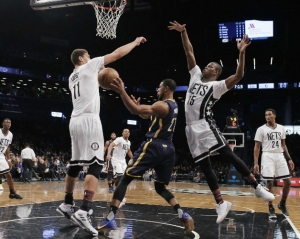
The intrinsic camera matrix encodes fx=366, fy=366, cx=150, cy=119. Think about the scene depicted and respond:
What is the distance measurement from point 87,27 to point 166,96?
2421 centimetres

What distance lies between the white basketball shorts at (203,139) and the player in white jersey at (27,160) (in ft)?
38.6

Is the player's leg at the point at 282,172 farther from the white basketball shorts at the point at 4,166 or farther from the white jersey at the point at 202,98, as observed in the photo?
the white basketball shorts at the point at 4,166

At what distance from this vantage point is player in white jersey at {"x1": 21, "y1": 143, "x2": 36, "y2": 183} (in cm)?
1565

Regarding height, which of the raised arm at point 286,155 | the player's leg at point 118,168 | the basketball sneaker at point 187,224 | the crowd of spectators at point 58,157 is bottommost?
the crowd of spectators at point 58,157

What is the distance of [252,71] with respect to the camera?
32344 mm

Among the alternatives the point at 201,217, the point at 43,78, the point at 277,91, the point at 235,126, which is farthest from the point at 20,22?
the point at 201,217

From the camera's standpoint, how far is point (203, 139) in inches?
196

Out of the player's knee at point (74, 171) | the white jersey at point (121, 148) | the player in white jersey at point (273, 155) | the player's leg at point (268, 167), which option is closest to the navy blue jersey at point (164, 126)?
the player's knee at point (74, 171)

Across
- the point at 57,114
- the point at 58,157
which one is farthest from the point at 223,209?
the point at 57,114

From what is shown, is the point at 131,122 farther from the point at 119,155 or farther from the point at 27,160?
the point at 119,155

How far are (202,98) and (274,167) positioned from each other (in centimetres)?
269

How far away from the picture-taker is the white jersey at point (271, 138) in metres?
6.88

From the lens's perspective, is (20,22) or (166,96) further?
(20,22)

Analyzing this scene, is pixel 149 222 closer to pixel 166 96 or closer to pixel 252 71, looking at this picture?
pixel 166 96
